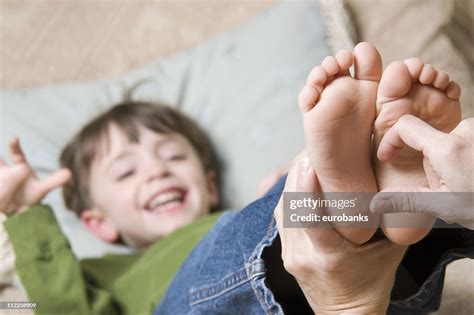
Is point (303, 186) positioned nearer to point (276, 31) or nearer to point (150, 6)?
point (276, 31)

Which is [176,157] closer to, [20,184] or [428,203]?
[20,184]

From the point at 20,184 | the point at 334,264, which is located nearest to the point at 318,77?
the point at 334,264

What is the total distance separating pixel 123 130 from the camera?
2.85 feet

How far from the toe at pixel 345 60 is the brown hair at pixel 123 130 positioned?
1.50ft

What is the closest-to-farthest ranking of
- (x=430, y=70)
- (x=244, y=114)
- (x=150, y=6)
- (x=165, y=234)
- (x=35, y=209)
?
(x=430, y=70)
(x=35, y=209)
(x=165, y=234)
(x=244, y=114)
(x=150, y=6)

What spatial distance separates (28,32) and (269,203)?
777mm

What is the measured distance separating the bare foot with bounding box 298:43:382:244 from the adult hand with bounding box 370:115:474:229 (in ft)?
0.05

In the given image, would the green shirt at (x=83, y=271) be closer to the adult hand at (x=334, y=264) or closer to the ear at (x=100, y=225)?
the ear at (x=100, y=225)

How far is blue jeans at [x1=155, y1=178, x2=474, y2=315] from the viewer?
490mm

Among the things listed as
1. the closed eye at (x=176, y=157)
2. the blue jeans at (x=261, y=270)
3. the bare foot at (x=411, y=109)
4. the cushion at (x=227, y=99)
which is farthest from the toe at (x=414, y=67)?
the closed eye at (x=176, y=157)

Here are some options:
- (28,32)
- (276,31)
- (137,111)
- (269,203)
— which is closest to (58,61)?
(28,32)

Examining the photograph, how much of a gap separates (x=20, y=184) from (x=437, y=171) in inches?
17.8

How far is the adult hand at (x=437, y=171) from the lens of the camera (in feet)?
1.31

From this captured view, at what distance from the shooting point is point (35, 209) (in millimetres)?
690
